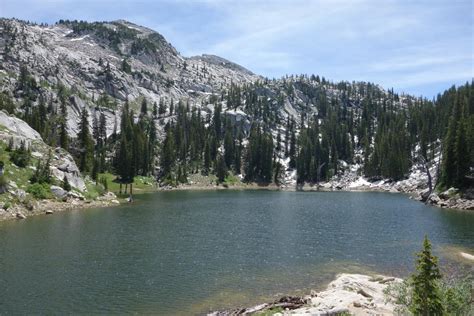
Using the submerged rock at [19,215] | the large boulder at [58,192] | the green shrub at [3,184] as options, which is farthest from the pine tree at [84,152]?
the submerged rock at [19,215]

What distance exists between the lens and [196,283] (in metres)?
37.8

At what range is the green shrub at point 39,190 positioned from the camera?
260ft

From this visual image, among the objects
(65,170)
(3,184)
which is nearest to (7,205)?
(3,184)

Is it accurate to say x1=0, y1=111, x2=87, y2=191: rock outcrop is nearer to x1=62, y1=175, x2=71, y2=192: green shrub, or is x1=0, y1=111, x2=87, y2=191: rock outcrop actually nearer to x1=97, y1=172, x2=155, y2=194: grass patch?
x1=62, y1=175, x2=71, y2=192: green shrub

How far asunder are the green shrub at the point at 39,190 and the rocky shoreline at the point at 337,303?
6185cm

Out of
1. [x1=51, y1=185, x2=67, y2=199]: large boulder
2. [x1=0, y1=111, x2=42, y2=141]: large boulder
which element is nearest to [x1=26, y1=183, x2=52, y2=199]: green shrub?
[x1=51, y1=185, x2=67, y2=199]: large boulder

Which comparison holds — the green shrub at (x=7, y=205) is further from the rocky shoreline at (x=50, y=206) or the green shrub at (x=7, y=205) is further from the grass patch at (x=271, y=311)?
the grass patch at (x=271, y=311)

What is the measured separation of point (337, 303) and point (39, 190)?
6990 cm

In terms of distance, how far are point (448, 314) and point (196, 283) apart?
2278cm

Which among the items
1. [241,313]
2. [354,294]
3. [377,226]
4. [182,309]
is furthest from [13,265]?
[377,226]

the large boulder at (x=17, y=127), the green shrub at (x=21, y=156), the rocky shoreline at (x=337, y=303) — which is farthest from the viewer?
the large boulder at (x=17, y=127)

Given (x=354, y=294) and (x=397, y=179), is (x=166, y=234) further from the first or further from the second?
(x=397, y=179)

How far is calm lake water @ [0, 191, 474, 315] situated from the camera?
111 ft

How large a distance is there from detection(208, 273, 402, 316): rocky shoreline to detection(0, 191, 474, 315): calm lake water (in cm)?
340
